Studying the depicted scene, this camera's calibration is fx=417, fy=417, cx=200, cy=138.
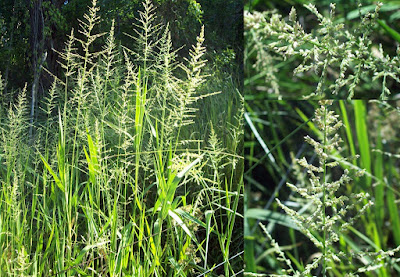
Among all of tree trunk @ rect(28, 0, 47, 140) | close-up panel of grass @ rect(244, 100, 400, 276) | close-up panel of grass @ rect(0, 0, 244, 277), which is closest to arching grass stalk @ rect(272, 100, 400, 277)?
close-up panel of grass @ rect(244, 100, 400, 276)

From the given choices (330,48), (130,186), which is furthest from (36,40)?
(330,48)

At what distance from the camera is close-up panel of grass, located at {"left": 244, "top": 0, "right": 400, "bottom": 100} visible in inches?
32.4

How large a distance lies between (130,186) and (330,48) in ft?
3.57

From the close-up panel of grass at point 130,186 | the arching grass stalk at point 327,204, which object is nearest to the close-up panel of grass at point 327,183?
the arching grass stalk at point 327,204

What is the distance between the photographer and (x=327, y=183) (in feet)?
2.77

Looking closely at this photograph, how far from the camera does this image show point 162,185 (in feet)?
4.05

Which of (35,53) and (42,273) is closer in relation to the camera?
(42,273)

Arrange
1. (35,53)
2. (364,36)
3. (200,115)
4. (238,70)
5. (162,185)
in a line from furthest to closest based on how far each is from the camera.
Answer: (35,53)
(238,70)
(200,115)
(162,185)
(364,36)

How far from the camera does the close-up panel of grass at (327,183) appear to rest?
863mm

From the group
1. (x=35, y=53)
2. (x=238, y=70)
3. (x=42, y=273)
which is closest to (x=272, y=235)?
(x=42, y=273)

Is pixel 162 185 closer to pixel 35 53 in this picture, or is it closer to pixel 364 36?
pixel 364 36

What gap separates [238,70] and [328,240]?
1259 mm

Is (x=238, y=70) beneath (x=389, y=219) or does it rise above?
above

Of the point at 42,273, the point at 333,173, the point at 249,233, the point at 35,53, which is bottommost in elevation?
the point at 42,273
